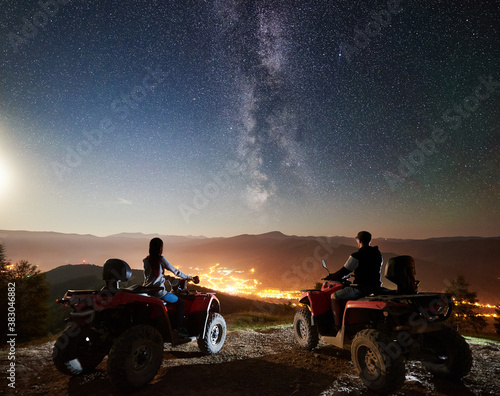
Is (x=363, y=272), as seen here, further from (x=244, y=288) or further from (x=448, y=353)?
(x=244, y=288)

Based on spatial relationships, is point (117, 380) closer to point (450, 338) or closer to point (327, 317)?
point (327, 317)

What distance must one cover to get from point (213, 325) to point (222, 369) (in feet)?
4.24

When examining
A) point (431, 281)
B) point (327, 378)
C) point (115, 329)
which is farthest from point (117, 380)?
point (431, 281)

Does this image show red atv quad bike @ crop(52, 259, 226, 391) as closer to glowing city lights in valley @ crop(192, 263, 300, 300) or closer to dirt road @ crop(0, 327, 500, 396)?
dirt road @ crop(0, 327, 500, 396)

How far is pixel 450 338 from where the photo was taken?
5000 millimetres

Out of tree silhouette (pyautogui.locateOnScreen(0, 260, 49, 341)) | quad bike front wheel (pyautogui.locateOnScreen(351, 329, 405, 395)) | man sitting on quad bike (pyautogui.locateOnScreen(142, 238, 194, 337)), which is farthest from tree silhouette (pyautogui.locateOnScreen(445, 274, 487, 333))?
tree silhouette (pyautogui.locateOnScreen(0, 260, 49, 341))

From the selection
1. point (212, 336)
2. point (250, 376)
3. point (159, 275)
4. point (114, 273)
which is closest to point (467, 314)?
point (212, 336)

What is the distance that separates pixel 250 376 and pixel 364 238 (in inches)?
137

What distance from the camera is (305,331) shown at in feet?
23.6

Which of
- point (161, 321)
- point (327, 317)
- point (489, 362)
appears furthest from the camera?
point (327, 317)

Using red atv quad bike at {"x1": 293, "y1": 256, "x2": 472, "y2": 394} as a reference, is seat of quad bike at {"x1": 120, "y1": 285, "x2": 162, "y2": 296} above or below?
above

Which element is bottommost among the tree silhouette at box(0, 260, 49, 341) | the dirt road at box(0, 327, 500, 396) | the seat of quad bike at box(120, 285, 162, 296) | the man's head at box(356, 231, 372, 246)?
the tree silhouette at box(0, 260, 49, 341)

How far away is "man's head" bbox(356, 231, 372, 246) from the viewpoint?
600cm

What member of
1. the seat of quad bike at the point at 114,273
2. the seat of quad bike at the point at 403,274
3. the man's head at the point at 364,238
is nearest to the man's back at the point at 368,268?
the man's head at the point at 364,238
